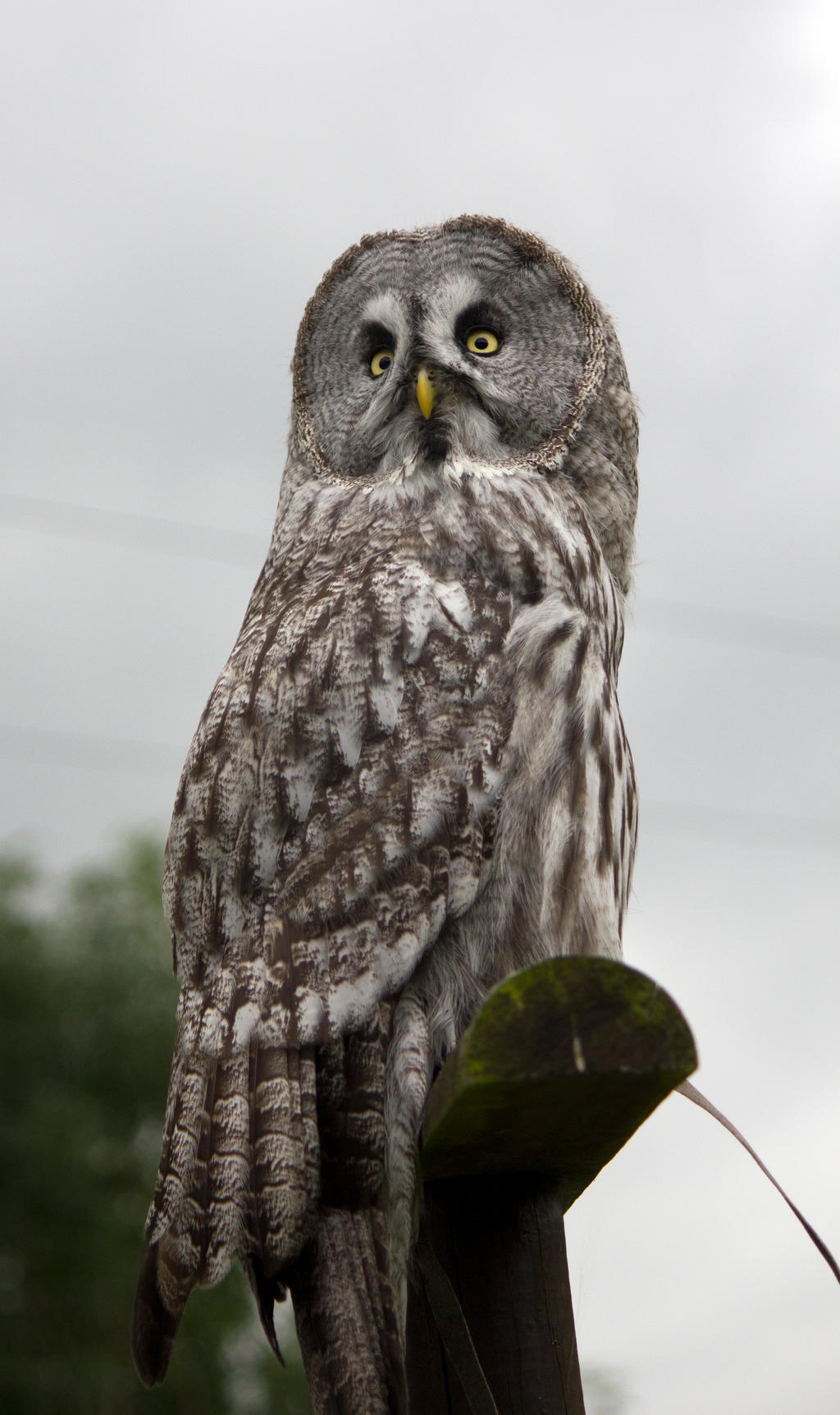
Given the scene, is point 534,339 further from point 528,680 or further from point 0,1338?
point 0,1338

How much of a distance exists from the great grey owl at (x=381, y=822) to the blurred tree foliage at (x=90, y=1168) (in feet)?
24.0

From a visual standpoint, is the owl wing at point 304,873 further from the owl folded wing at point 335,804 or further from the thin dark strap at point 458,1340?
the thin dark strap at point 458,1340

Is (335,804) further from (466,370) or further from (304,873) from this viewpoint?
(466,370)

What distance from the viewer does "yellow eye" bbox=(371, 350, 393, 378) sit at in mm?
2736

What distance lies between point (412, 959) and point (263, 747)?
44 cm

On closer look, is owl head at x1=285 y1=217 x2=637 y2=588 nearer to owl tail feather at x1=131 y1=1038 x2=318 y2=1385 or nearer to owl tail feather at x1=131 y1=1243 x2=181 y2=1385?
owl tail feather at x1=131 y1=1038 x2=318 y2=1385

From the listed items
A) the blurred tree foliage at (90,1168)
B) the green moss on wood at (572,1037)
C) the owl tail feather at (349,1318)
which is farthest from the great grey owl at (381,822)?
the blurred tree foliage at (90,1168)

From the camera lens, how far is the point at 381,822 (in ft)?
5.98

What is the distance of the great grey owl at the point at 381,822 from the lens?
167 centimetres

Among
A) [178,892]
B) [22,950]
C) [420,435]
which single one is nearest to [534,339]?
[420,435]

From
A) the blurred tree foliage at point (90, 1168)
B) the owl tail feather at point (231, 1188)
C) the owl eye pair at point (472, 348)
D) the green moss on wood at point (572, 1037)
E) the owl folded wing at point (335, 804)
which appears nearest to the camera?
the green moss on wood at point (572, 1037)

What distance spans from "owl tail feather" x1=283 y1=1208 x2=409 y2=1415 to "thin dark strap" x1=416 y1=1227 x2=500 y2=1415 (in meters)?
0.07

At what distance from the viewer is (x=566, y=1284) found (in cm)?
172

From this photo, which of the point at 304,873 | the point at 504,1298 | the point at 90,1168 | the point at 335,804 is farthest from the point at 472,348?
the point at 90,1168
